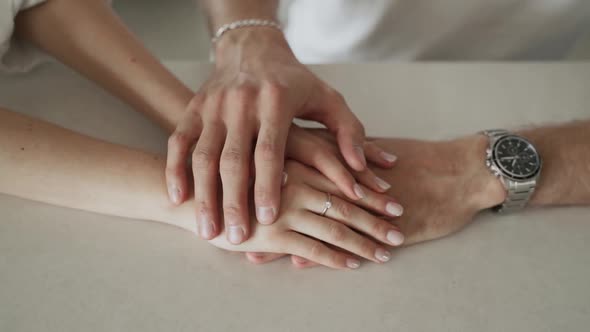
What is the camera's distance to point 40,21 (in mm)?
768

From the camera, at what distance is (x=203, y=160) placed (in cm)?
63

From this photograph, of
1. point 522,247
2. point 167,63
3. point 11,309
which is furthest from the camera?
point 167,63

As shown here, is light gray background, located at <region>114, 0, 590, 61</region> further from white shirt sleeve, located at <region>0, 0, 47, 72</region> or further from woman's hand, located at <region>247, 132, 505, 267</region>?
woman's hand, located at <region>247, 132, 505, 267</region>

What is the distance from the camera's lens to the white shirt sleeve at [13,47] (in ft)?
2.37

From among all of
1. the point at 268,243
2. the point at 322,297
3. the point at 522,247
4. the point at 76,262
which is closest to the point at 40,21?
the point at 76,262

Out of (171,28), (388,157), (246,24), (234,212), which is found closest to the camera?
(234,212)

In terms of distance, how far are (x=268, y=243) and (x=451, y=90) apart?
0.49m

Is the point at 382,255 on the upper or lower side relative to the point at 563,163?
lower

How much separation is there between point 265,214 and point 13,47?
572mm

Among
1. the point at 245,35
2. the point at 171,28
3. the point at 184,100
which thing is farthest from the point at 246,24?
the point at 171,28

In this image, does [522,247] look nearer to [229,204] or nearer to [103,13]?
[229,204]

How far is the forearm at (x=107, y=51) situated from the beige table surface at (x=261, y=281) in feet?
0.23

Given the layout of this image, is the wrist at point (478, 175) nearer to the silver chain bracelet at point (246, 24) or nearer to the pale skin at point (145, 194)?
the pale skin at point (145, 194)

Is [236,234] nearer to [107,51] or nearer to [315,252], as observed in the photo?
[315,252]
